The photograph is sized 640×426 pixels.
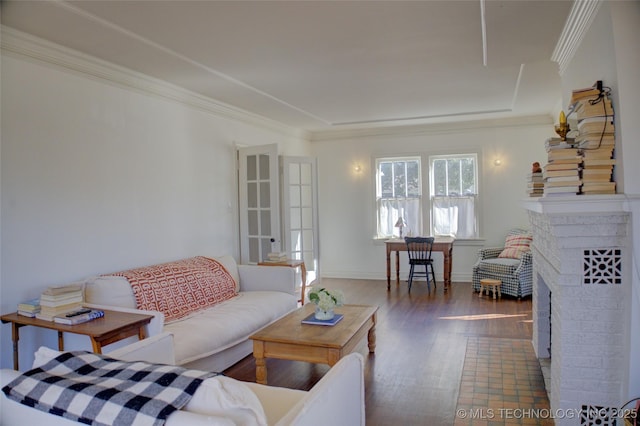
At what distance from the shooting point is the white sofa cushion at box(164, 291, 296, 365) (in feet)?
10.4

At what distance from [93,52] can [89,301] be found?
1.96 m

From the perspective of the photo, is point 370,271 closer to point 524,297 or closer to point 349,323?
point 524,297

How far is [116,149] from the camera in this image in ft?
12.5

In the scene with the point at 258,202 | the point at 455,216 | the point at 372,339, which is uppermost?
the point at 258,202

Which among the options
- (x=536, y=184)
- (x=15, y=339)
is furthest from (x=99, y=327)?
(x=536, y=184)

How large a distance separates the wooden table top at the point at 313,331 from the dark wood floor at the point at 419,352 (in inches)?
17.1

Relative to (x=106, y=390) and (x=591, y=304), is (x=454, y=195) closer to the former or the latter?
(x=591, y=304)

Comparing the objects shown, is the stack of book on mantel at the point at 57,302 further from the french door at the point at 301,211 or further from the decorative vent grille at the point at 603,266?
the decorative vent grille at the point at 603,266

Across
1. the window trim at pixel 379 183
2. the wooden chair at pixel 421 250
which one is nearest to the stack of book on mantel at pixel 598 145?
the wooden chair at pixel 421 250

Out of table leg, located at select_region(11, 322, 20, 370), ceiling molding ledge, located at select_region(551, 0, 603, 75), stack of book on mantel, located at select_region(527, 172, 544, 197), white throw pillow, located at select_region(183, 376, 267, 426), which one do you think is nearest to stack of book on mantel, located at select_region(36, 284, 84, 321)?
table leg, located at select_region(11, 322, 20, 370)

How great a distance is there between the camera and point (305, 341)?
300 cm

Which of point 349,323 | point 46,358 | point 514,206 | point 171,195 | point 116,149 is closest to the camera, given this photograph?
point 46,358

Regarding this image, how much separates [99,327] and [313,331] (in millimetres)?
1431

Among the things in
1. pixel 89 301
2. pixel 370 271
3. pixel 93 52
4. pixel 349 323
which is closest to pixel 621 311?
pixel 349 323
